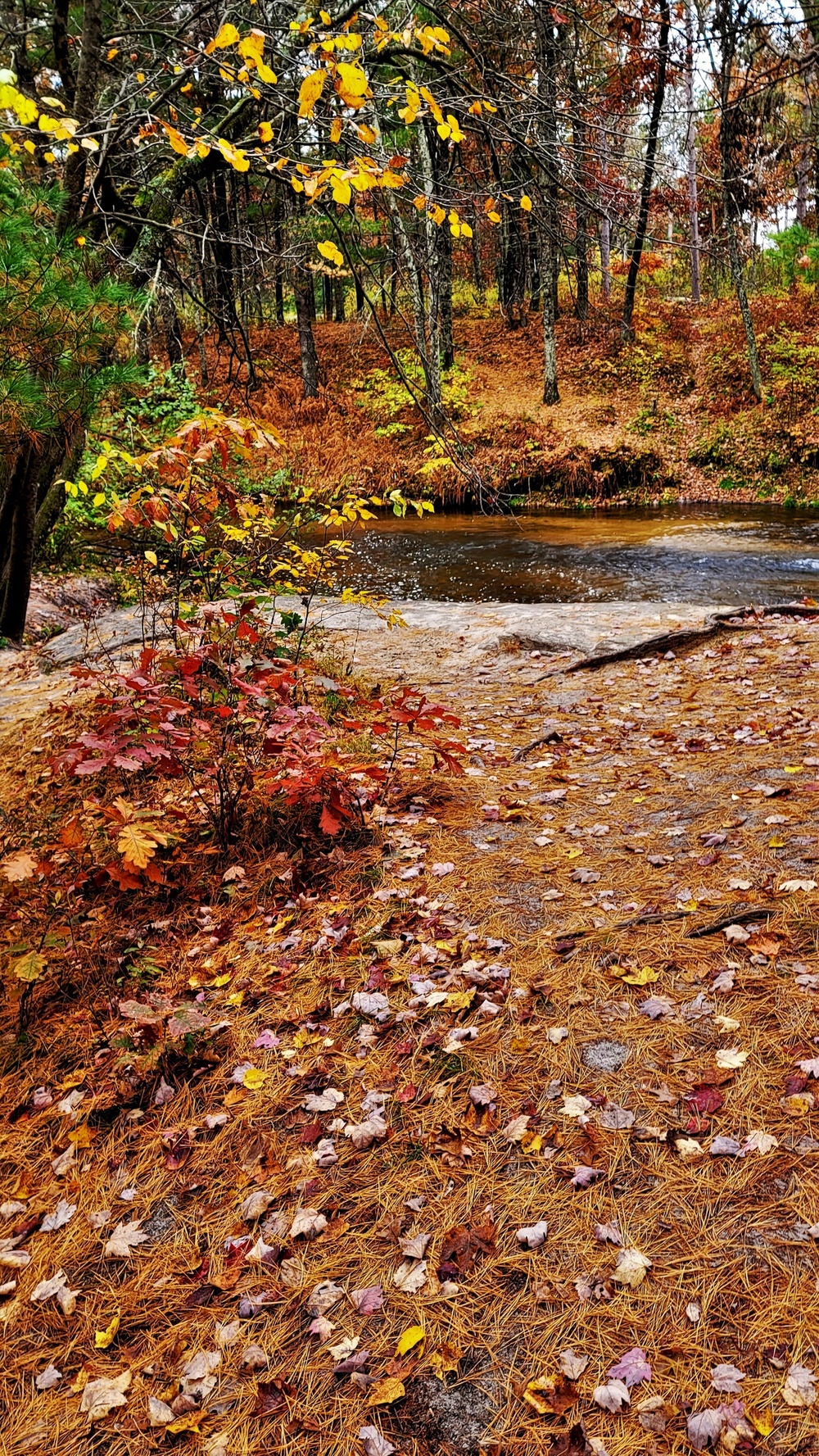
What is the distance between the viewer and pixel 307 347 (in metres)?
20.1

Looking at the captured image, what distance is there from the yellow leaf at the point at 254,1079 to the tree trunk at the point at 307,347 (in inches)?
788

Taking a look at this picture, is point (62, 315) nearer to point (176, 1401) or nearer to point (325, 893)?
point (325, 893)

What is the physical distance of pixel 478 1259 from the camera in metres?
1.87

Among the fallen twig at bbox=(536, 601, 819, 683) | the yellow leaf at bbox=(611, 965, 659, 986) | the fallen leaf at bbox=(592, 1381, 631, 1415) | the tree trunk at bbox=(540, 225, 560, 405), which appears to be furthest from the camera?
the tree trunk at bbox=(540, 225, 560, 405)

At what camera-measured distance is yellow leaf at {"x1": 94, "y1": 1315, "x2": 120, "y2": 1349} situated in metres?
1.89

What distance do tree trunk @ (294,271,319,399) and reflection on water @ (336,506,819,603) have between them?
25.7 ft

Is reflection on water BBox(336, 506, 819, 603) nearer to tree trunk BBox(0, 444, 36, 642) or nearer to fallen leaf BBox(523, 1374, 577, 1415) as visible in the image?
tree trunk BBox(0, 444, 36, 642)

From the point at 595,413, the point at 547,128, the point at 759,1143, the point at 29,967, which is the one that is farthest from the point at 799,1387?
the point at 595,413

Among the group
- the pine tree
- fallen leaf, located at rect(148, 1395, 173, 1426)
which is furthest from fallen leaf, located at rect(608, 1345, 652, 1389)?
the pine tree

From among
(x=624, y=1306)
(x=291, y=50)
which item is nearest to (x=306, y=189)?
(x=291, y=50)

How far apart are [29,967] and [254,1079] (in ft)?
3.06

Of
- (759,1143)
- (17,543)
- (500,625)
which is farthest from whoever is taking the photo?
(500,625)

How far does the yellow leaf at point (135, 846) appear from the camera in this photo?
2.81 m

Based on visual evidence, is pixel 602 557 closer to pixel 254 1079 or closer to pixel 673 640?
pixel 673 640
